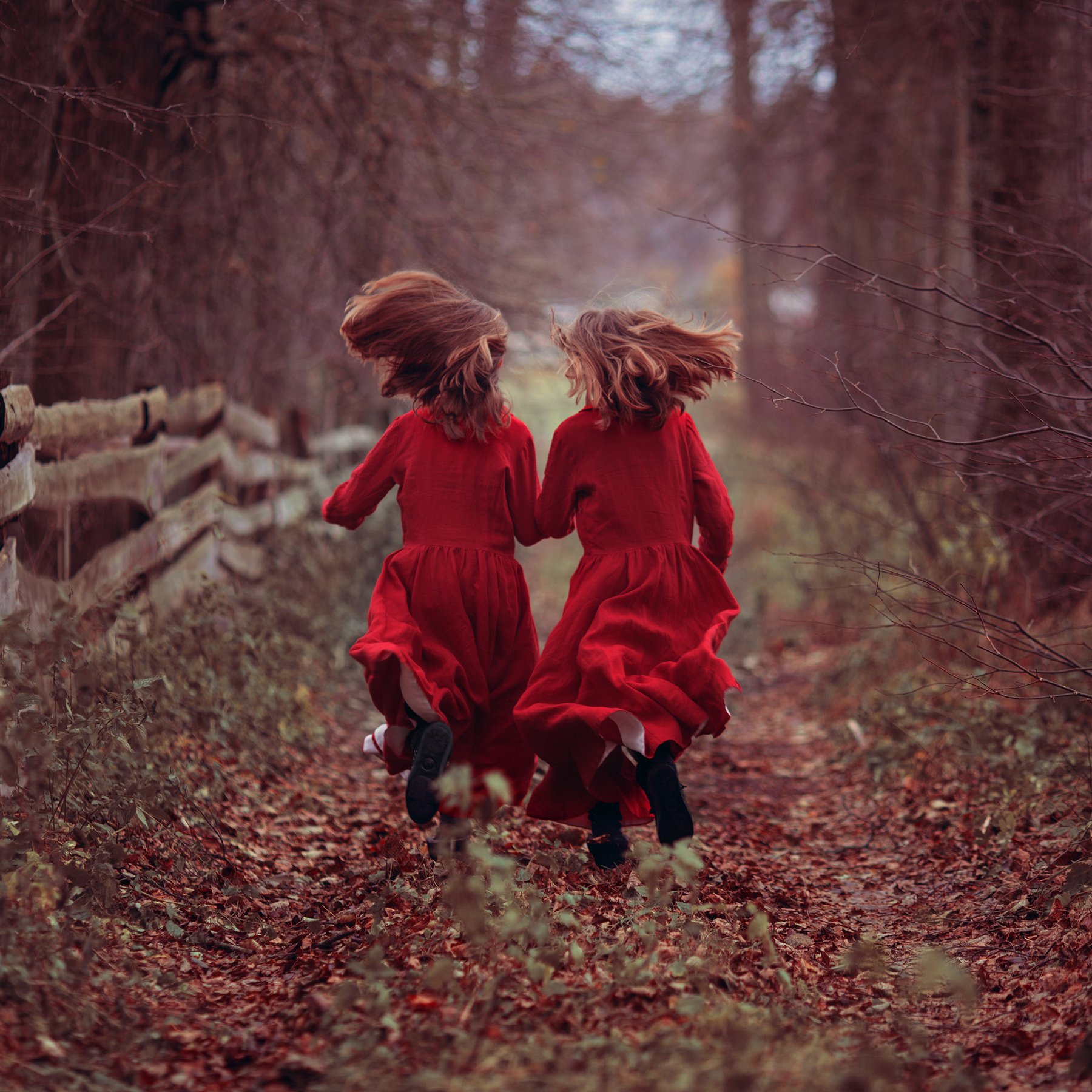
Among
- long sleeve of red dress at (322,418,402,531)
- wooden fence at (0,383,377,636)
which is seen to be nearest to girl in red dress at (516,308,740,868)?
long sleeve of red dress at (322,418,402,531)

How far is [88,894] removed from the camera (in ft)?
10.2

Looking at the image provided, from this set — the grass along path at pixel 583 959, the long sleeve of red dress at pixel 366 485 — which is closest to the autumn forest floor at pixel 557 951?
the grass along path at pixel 583 959

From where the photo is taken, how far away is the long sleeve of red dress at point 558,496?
12.9 ft

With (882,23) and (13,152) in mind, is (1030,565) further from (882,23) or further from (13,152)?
(13,152)

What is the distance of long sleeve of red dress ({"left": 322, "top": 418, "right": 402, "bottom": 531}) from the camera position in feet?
12.9

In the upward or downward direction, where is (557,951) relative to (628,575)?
downward

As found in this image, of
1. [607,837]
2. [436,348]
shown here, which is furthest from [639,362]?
[607,837]

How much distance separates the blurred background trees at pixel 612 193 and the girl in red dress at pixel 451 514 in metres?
0.64

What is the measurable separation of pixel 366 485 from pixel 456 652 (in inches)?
25.8

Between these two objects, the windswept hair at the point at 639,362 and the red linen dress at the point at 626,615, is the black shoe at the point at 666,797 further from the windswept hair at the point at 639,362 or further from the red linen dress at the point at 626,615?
the windswept hair at the point at 639,362

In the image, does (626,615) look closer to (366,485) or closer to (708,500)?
(708,500)

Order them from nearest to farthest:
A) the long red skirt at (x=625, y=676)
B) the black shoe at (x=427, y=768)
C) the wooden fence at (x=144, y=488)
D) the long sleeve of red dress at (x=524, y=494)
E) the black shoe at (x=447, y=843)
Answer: the black shoe at (x=447, y=843)
the black shoe at (x=427, y=768)
the long red skirt at (x=625, y=676)
the wooden fence at (x=144, y=488)
the long sleeve of red dress at (x=524, y=494)

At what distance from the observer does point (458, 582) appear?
3.85 m

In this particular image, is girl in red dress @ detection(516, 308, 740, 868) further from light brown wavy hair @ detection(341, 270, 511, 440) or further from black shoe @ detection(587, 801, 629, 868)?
light brown wavy hair @ detection(341, 270, 511, 440)
